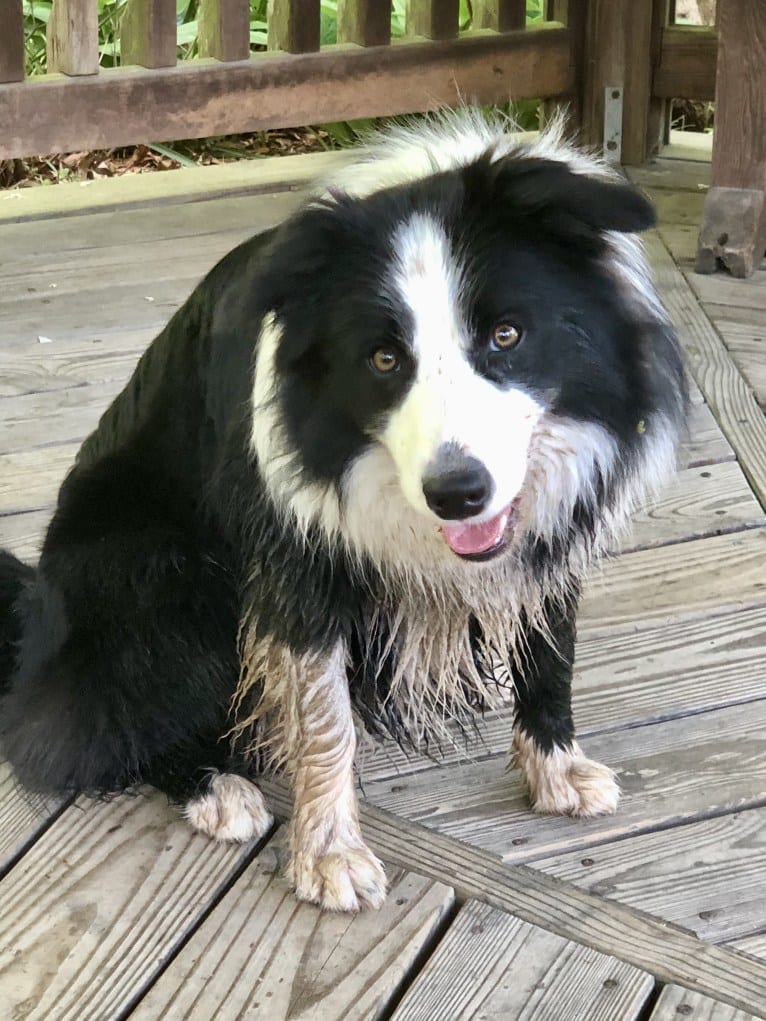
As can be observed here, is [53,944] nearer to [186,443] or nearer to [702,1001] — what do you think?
[186,443]

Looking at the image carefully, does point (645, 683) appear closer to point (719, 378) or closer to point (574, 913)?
point (574, 913)

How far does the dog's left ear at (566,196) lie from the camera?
4.24ft

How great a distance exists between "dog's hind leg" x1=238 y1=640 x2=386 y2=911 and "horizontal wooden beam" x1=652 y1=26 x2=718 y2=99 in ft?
8.85

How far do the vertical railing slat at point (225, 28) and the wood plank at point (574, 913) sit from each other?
8.05ft

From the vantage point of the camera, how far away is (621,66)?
3.80 meters

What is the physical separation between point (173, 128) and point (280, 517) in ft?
7.62

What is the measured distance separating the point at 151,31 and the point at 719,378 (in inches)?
69.0

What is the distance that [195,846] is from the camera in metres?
1.71

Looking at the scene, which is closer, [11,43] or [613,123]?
[11,43]

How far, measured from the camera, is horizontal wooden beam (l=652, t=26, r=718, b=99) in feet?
12.2

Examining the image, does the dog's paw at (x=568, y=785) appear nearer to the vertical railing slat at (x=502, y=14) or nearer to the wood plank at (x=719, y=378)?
the wood plank at (x=719, y=378)

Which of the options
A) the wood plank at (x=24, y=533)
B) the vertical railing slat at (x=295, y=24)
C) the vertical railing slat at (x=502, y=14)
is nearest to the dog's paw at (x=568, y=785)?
the wood plank at (x=24, y=533)

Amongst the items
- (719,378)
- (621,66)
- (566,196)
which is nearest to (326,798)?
(566,196)

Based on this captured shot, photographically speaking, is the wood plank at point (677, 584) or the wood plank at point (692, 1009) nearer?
the wood plank at point (692, 1009)
